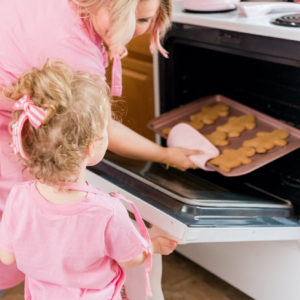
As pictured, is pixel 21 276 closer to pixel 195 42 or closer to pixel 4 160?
pixel 4 160

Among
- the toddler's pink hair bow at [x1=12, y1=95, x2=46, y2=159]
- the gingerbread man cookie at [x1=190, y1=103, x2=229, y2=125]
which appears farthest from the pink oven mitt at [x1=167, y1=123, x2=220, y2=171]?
the toddler's pink hair bow at [x1=12, y1=95, x2=46, y2=159]

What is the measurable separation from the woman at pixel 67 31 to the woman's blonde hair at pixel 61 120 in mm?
145

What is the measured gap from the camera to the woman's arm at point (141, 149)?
1.27m

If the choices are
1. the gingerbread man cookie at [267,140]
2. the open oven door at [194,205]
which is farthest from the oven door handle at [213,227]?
the gingerbread man cookie at [267,140]

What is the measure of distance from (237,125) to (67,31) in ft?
2.34

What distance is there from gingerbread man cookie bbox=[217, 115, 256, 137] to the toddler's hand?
52 cm

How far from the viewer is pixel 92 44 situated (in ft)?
3.57

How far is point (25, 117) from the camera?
0.86 metres

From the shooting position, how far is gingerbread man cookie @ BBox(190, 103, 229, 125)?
1615 mm

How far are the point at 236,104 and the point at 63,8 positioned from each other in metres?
0.80

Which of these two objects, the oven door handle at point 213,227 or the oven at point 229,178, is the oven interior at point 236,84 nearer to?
the oven at point 229,178

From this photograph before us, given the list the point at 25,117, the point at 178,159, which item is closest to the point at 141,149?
the point at 178,159

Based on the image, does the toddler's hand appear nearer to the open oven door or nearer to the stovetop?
the open oven door

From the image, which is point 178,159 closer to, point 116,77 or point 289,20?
→ point 116,77
